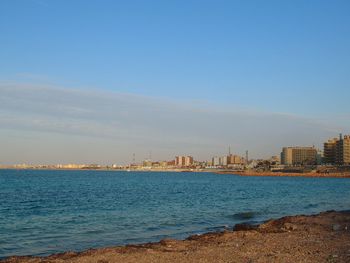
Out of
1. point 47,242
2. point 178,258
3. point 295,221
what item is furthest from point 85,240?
point 295,221

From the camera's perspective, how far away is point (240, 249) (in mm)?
17219

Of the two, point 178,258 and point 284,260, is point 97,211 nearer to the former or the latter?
point 178,258

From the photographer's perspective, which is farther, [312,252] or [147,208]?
[147,208]

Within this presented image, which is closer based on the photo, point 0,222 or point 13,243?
point 13,243

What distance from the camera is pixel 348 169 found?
197000 millimetres

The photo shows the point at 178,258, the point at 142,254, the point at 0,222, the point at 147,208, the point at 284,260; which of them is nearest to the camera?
the point at 284,260

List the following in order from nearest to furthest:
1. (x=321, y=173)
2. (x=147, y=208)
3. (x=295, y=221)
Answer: (x=295, y=221), (x=147, y=208), (x=321, y=173)

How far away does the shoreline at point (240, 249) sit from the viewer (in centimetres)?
1534

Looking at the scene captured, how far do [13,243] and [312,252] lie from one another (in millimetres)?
14569

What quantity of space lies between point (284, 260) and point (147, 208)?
25.5 meters

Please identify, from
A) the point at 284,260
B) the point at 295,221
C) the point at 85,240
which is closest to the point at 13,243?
the point at 85,240

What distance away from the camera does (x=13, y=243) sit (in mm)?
21797

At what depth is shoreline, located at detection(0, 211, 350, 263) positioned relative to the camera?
50.3ft

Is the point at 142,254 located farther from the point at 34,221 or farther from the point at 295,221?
the point at 34,221
